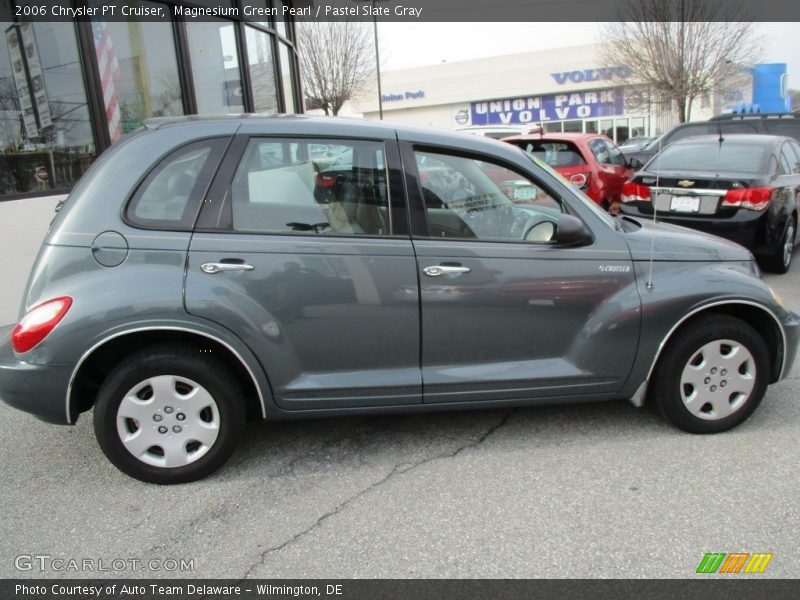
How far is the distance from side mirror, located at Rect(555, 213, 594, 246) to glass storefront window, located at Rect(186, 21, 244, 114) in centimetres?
697

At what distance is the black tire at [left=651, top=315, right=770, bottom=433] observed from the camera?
133 inches

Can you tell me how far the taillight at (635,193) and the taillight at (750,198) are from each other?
85 cm

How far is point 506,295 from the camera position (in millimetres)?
3232

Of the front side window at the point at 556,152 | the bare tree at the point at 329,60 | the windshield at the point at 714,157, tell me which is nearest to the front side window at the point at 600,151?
the front side window at the point at 556,152

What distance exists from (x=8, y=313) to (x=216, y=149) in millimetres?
4141

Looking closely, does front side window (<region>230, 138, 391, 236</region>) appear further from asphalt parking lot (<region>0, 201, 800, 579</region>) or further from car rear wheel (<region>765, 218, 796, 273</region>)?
car rear wheel (<region>765, 218, 796, 273</region>)

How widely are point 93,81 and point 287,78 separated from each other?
6.07 m

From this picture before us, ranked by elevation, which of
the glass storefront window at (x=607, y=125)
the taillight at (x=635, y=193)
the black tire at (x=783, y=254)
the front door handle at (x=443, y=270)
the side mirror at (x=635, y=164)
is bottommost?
the black tire at (x=783, y=254)

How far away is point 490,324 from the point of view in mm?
3252

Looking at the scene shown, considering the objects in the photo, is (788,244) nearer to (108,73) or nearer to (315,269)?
(315,269)

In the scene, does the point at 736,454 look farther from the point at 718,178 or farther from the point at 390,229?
the point at 718,178

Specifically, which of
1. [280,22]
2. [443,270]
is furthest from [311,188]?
[280,22]

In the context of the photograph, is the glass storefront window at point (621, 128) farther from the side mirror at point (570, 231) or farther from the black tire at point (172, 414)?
the black tire at point (172, 414)

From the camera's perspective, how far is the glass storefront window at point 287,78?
→ 11.9 metres
